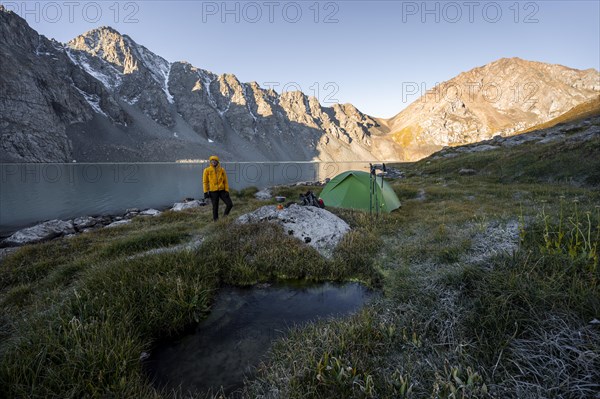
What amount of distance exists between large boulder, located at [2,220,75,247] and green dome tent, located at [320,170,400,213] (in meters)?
18.5

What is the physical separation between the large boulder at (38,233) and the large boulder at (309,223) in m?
15.9

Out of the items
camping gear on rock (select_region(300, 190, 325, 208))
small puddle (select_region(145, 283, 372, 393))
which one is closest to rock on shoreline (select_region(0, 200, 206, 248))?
camping gear on rock (select_region(300, 190, 325, 208))

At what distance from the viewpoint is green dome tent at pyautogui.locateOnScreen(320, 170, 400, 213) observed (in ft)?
47.0

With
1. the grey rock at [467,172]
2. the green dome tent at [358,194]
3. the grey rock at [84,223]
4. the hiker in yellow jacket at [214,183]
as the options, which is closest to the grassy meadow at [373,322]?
the hiker in yellow jacket at [214,183]

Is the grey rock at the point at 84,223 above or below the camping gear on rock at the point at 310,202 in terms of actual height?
below

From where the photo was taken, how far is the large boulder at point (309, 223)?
8.87 metres

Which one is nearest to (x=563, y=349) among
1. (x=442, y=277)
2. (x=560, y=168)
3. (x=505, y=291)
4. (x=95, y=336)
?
(x=505, y=291)

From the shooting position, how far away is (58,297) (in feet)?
18.1

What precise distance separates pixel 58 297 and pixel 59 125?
557 ft

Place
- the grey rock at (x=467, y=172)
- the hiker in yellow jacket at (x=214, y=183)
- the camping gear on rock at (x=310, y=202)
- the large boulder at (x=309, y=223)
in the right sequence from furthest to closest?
the grey rock at (x=467, y=172), the hiker in yellow jacket at (x=214, y=183), the camping gear on rock at (x=310, y=202), the large boulder at (x=309, y=223)

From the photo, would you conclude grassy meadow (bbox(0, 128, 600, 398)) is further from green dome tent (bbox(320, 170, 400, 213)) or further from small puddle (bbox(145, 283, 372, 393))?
green dome tent (bbox(320, 170, 400, 213))

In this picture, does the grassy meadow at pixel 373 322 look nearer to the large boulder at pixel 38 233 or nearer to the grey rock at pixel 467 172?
the large boulder at pixel 38 233

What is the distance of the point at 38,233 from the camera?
1770 cm

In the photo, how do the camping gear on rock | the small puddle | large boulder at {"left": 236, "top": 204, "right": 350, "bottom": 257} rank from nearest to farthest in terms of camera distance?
the small puddle → large boulder at {"left": 236, "top": 204, "right": 350, "bottom": 257} → the camping gear on rock
